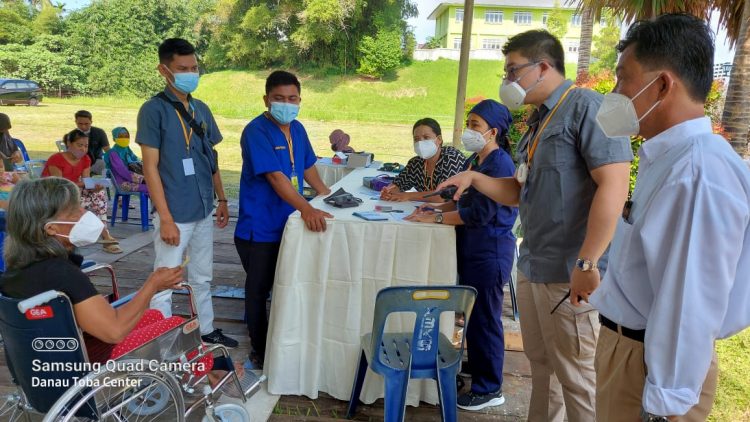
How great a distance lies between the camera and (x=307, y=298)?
2.31m

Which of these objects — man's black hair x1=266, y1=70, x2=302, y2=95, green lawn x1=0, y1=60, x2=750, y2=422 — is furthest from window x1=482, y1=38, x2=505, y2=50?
man's black hair x1=266, y1=70, x2=302, y2=95

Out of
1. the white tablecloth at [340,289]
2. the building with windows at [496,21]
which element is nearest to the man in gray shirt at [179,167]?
the white tablecloth at [340,289]

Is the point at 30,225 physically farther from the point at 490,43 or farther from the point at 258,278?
the point at 490,43

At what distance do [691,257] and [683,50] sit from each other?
1.47 ft

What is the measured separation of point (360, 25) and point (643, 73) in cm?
2737

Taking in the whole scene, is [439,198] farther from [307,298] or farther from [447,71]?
[447,71]

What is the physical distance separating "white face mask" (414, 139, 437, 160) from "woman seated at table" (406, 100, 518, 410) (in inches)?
18.1

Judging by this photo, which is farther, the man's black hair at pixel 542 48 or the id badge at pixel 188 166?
the id badge at pixel 188 166

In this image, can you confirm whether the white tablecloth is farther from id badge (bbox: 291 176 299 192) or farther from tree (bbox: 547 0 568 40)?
tree (bbox: 547 0 568 40)

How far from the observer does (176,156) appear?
8.20 ft

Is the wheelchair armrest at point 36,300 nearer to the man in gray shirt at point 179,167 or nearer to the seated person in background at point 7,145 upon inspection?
the man in gray shirt at point 179,167

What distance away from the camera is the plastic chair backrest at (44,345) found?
1428mm

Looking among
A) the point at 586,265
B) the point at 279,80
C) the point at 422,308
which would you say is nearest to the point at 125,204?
the point at 279,80

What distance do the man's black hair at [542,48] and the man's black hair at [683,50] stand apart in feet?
2.16
